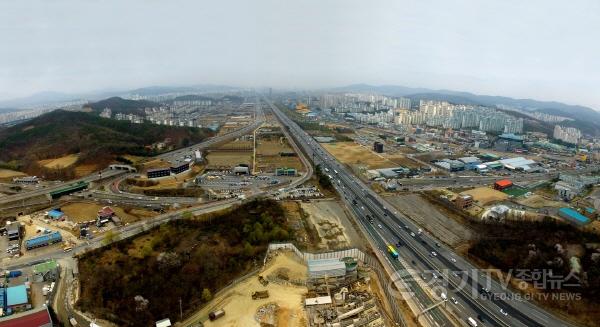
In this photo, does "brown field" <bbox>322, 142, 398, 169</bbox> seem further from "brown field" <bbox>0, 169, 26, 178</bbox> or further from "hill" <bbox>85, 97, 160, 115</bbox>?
"hill" <bbox>85, 97, 160, 115</bbox>

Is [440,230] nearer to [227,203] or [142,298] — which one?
[227,203]

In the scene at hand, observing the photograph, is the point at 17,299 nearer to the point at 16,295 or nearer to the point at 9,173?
the point at 16,295

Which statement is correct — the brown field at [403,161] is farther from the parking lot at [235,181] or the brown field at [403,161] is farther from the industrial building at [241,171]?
the industrial building at [241,171]

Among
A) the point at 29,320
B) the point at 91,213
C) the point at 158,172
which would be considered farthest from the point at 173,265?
the point at 158,172

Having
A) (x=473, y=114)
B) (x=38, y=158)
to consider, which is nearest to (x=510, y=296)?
(x=38, y=158)

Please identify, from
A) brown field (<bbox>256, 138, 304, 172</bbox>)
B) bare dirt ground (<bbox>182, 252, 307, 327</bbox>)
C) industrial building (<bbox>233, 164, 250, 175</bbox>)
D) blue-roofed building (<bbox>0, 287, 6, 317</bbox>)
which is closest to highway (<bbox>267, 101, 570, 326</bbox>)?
bare dirt ground (<bbox>182, 252, 307, 327</bbox>)

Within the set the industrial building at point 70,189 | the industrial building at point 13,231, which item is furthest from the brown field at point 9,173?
the industrial building at point 13,231
